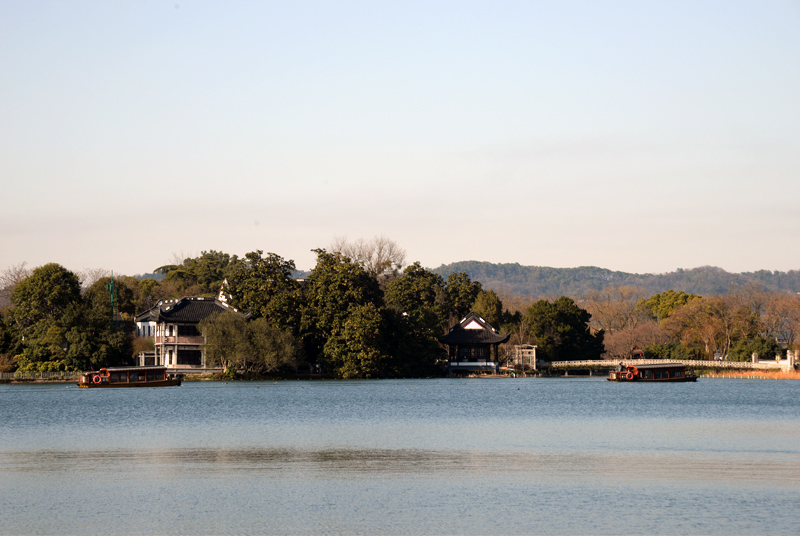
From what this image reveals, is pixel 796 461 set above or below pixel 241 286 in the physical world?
below

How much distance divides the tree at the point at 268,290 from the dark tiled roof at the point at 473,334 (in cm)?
1990

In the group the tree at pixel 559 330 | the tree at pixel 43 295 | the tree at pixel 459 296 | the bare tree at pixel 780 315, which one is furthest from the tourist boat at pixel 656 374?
the tree at pixel 43 295

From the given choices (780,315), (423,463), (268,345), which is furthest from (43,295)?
(780,315)

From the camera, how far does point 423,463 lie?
2412 centimetres

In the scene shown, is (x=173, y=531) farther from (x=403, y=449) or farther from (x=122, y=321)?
(x=122, y=321)

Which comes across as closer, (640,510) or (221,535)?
(221,535)

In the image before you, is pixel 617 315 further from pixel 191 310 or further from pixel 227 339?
pixel 227 339

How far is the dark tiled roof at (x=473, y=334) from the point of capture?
94688mm

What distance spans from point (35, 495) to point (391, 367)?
63.8 m

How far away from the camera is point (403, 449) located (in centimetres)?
2759

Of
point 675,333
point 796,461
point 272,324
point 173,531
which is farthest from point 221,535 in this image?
point 675,333

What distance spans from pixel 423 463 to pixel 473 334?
71646mm

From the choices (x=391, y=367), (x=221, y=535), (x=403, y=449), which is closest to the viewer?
(x=221, y=535)

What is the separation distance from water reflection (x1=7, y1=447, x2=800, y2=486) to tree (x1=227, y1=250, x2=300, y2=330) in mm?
51452
